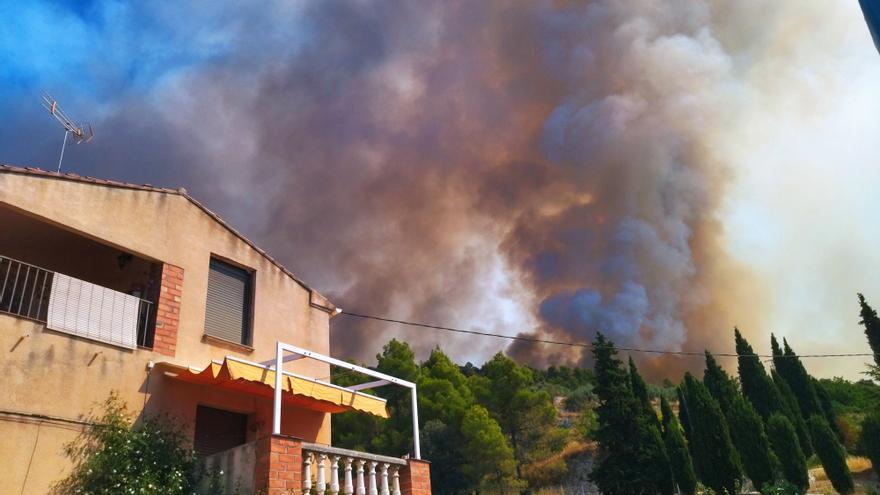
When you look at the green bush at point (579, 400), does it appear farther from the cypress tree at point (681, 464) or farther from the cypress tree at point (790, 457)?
the cypress tree at point (790, 457)

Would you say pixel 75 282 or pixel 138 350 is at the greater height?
pixel 75 282

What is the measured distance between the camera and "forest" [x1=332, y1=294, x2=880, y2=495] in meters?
28.3

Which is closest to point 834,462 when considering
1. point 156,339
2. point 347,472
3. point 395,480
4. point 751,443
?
point 751,443

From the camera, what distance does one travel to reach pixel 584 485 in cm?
3672

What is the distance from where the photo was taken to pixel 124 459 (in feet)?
31.4

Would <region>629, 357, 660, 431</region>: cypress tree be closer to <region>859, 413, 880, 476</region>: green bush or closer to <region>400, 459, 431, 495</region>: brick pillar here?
<region>859, 413, 880, 476</region>: green bush

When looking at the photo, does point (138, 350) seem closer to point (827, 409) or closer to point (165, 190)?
point (165, 190)

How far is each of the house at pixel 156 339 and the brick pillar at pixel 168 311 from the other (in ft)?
0.08

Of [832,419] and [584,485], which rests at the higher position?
[832,419]

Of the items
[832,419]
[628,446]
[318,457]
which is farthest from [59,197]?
[832,419]

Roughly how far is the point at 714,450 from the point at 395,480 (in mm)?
22928

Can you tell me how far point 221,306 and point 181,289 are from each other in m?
1.11

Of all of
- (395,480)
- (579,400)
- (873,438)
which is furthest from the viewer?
(579,400)

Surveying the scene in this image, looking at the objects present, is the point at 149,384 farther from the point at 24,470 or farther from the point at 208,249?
the point at 208,249
